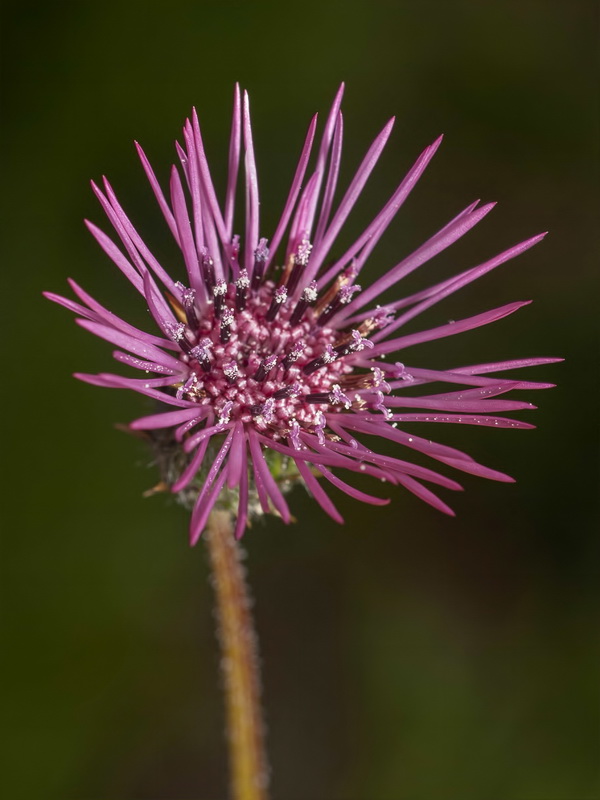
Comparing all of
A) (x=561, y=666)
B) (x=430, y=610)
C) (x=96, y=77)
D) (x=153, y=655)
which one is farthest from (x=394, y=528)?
(x=96, y=77)

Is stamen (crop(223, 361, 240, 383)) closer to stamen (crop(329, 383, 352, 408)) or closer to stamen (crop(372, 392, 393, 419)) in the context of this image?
stamen (crop(329, 383, 352, 408))

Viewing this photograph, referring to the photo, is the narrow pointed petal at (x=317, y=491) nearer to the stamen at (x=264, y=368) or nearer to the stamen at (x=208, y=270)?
the stamen at (x=264, y=368)

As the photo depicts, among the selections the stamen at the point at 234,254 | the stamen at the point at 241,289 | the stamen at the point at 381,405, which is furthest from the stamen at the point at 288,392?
the stamen at the point at 234,254

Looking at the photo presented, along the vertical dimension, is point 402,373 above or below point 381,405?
above

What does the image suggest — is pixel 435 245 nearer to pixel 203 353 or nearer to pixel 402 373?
pixel 402 373

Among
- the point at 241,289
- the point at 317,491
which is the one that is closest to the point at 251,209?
the point at 241,289

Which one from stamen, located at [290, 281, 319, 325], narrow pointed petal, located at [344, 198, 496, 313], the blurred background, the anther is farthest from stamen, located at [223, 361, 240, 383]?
the blurred background
